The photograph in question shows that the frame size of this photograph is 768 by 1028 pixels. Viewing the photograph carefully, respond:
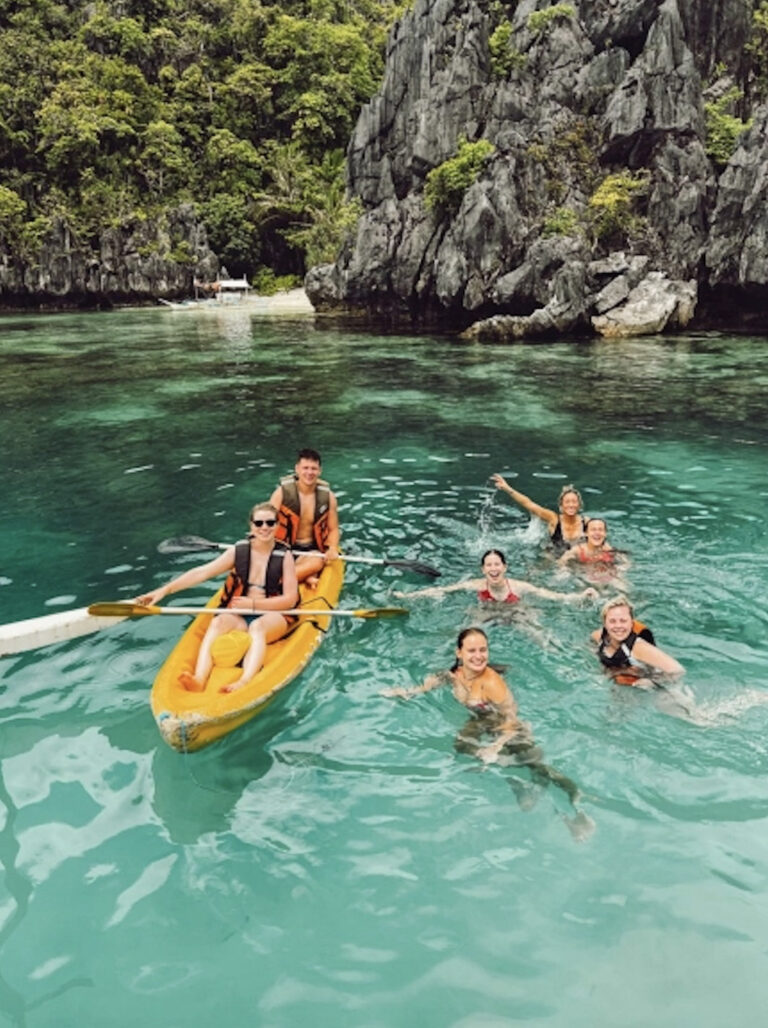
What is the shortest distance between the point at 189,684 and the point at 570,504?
5078 mm

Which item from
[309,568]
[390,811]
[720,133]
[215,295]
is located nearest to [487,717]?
[390,811]

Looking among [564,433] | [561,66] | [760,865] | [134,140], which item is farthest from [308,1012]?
[134,140]

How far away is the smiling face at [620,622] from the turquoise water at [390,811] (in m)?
0.45

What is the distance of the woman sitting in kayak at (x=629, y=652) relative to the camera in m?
5.63

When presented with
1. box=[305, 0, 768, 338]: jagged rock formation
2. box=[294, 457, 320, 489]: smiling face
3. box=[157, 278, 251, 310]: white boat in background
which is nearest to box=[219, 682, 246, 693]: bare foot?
box=[294, 457, 320, 489]: smiling face

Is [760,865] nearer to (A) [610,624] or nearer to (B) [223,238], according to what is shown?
(A) [610,624]

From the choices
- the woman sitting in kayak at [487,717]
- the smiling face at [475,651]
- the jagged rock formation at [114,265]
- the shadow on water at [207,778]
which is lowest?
the shadow on water at [207,778]

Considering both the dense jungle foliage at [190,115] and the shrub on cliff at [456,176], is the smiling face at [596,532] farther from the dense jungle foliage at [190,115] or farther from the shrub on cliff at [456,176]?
the dense jungle foliage at [190,115]

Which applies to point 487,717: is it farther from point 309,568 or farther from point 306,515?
point 306,515

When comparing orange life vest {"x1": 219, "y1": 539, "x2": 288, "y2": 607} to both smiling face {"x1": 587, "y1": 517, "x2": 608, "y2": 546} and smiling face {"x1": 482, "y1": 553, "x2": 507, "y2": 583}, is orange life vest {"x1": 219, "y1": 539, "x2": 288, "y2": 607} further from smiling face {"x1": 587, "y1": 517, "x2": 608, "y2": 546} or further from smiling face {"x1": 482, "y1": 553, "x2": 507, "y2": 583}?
smiling face {"x1": 587, "y1": 517, "x2": 608, "y2": 546}

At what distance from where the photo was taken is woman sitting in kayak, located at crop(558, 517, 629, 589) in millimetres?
7797

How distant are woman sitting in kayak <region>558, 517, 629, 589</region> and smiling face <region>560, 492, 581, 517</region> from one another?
44 cm

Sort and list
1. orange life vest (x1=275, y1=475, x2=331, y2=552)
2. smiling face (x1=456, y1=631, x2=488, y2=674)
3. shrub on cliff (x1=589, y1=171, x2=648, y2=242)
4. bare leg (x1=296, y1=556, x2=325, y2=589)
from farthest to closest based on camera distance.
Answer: shrub on cliff (x1=589, y1=171, x2=648, y2=242) < orange life vest (x1=275, y1=475, x2=331, y2=552) < bare leg (x1=296, y1=556, x2=325, y2=589) < smiling face (x1=456, y1=631, x2=488, y2=674)

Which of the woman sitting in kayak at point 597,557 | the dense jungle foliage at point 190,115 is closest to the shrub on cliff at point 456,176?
the dense jungle foliage at point 190,115
